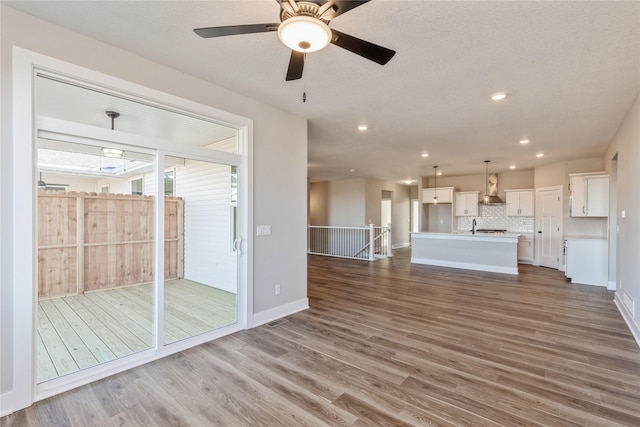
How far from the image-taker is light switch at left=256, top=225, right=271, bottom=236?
3.66 m

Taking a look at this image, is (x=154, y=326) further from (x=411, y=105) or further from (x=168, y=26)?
(x=411, y=105)

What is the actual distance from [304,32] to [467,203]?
9262 mm

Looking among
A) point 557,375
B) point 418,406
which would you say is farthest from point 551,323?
point 418,406

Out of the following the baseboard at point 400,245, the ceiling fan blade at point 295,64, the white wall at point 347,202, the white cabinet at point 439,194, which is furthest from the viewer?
the baseboard at point 400,245

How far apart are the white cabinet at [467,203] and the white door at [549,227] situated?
168 centimetres

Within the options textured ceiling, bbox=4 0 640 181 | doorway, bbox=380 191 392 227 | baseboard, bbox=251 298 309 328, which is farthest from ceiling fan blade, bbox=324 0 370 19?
doorway, bbox=380 191 392 227

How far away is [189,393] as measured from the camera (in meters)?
2.27

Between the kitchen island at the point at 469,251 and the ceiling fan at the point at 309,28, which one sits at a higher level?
the ceiling fan at the point at 309,28

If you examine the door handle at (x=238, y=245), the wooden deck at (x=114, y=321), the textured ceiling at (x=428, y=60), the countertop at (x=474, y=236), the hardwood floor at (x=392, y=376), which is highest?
the textured ceiling at (x=428, y=60)

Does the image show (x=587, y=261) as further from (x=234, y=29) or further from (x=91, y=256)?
(x=91, y=256)

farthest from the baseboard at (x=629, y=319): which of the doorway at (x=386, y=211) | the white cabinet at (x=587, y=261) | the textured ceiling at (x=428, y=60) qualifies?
the doorway at (x=386, y=211)

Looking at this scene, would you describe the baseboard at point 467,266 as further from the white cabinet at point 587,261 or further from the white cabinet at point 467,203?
the white cabinet at point 467,203

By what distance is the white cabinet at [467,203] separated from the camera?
9.34 metres

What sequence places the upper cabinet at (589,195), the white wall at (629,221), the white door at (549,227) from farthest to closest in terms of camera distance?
the white door at (549,227), the upper cabinet at (589,195), the white wall at (629,221)
